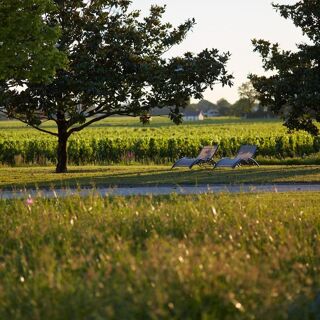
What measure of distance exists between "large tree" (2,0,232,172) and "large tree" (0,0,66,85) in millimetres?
4326

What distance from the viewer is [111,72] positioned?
1145 inches

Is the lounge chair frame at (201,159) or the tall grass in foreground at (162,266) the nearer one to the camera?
the tall grass in foreground at (162,266)

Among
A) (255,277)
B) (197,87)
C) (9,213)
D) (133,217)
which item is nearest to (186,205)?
(133,217)

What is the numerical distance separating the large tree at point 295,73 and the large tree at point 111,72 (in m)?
1.39

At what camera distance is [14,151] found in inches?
1545

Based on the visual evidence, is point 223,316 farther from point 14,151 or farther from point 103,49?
point 14,151

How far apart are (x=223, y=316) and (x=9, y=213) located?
20.1 feet

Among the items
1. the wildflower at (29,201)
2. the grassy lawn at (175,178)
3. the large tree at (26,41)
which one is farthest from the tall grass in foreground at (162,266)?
the large tree at (26,41)

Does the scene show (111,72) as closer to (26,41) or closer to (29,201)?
(26,41)

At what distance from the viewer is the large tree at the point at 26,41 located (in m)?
23.0

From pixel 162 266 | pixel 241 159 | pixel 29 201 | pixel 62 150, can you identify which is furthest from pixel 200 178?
pixel 162 266

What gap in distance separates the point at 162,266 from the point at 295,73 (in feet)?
68.3

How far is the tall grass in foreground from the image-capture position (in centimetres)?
747

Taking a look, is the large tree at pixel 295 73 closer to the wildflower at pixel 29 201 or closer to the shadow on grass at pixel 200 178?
the shadow on grass at pixel 200 178
